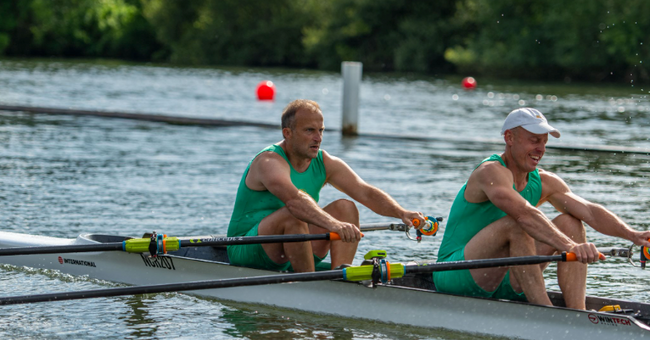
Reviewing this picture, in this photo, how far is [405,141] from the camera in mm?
16672

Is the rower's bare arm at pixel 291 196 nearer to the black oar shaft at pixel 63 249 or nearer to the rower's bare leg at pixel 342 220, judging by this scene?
the rower's bare leg at pixel 342 220

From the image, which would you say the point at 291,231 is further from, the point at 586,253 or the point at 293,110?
the point at 586,253

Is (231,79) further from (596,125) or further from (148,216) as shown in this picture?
(148,216)

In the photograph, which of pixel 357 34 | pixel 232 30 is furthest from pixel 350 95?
pixel 232 30

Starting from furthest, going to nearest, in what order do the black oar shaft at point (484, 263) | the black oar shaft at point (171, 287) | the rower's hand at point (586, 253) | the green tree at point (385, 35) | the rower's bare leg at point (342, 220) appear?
the green tree at point (385, 35) < the rower's bare leg at point (342, 220) < the black oar shaft at point (171, 287) < the black oar shaft at point (484, 263) < the rower's hand at point (586, 253)

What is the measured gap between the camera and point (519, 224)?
5262 mm

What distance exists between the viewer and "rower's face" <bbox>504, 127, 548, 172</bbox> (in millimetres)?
5383

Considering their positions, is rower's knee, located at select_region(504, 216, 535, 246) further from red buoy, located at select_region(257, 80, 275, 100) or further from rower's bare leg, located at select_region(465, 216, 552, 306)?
red buoy, located at select_region(257, 80, 275, 100)

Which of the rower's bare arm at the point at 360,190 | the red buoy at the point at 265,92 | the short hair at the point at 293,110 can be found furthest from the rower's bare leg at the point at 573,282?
the red buoy at the point at 265,92

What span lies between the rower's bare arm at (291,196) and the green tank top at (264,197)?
0.12 m

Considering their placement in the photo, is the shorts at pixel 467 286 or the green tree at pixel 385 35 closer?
the shorts at pixel 467 286

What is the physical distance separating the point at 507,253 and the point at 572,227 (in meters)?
0.44

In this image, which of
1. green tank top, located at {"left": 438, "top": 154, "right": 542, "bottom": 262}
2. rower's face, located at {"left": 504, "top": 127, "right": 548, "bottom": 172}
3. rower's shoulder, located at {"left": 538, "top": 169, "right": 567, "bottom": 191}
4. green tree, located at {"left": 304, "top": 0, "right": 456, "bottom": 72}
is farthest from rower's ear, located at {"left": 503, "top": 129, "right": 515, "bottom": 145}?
green tree, located at {"left": 304, "top": 0, "right": 456, "bottom": 72}

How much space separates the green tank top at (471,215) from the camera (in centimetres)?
553
